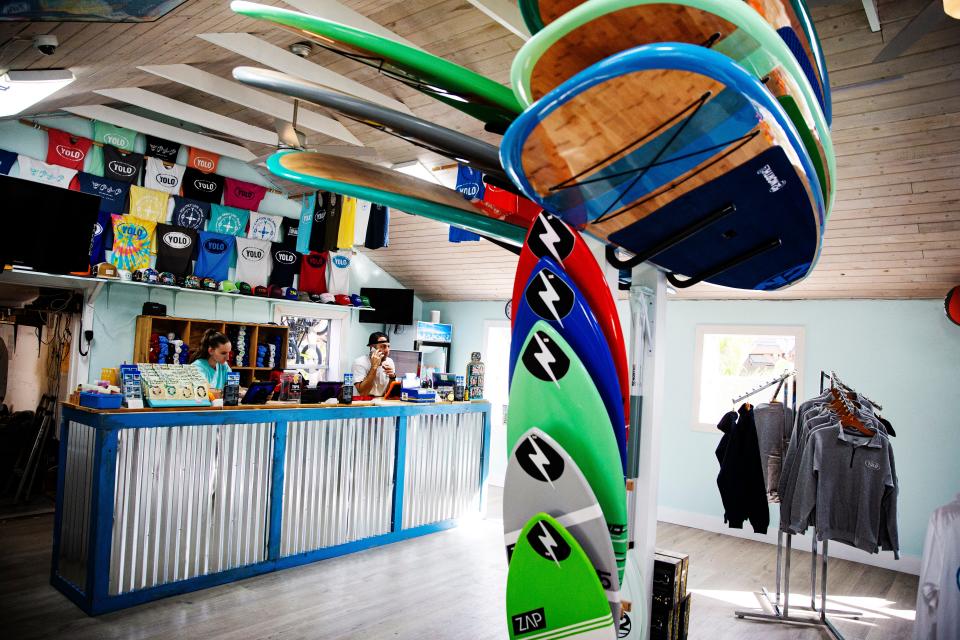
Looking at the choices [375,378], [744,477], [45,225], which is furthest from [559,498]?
[375,378]

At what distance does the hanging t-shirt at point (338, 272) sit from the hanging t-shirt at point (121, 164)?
244 cm

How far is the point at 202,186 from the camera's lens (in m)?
6.79

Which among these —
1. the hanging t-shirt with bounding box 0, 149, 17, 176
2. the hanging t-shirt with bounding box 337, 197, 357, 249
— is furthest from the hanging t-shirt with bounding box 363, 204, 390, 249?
the hanging t-shirt with bounding box 0, 149, 17, 176

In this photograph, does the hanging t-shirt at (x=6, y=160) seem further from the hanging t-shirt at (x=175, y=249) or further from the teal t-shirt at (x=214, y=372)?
the teal t-shirt at (x=214, y=372)

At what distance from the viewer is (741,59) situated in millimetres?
719

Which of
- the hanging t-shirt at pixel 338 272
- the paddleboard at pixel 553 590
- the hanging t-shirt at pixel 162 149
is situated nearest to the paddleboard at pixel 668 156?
the paddleboard at pixel 553 590

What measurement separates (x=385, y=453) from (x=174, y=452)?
64.1 inches

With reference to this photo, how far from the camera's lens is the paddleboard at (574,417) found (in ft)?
3.14

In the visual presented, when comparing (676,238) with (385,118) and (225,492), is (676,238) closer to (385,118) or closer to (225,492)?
(385,118)

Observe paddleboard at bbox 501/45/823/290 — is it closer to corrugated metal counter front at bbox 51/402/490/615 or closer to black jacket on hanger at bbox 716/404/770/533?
black jacket on hanger at bbox 716/404/770/533

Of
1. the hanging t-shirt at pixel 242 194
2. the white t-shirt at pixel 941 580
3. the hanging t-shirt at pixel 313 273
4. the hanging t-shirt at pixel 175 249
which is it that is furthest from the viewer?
the hanging t-shirt at pixel 313 273

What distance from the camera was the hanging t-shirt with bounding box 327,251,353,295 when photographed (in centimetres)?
805

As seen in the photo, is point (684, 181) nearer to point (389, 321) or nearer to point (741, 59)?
point (741, 59)

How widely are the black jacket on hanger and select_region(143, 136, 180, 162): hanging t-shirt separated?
596 cm
